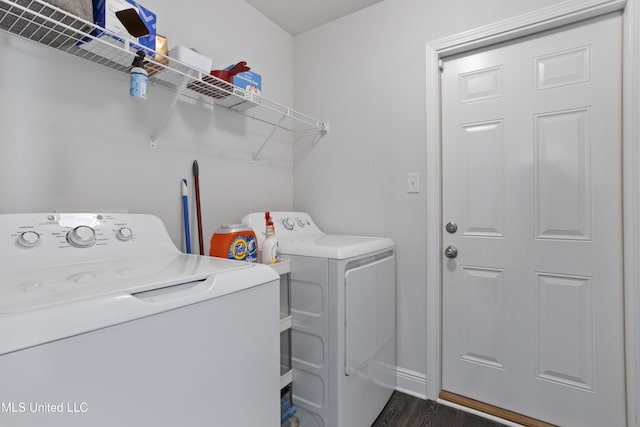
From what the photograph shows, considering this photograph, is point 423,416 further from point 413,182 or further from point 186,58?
point 186,58

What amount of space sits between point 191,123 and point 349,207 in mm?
1082

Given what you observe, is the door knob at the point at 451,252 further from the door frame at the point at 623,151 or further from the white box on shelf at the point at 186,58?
the white box on shelf at the point at 186,58

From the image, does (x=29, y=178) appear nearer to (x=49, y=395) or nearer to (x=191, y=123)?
(x=191, y=123)

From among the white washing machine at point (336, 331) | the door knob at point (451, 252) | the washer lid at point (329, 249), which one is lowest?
the white washing machine at point (336, 331)

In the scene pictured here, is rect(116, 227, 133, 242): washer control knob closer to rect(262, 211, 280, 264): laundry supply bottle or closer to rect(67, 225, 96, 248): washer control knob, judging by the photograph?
rect(67, 225, 96, 248): washer control knob

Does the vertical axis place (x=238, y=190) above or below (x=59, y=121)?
below

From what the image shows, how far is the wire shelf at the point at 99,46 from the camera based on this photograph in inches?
38.4

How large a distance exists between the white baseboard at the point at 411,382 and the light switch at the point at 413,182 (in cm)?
109

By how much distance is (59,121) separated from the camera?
3.91ft

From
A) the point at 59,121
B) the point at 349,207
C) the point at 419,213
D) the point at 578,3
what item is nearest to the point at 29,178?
the point at 59,121
